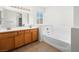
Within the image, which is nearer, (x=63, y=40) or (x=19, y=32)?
(x=63, y=40)

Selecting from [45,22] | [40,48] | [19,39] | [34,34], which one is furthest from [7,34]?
[45,22]

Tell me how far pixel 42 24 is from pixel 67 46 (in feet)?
2.04

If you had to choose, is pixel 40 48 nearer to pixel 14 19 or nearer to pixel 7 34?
pixel 14 19

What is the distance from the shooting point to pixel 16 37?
2.57 m

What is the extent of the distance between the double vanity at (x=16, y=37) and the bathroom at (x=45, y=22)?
0.15ft

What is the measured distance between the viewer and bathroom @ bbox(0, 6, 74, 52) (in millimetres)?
1897

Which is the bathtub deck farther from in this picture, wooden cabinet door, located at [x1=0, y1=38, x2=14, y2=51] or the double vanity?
wooden cabinet door, located at [x1=0, y1=38, x2=14, y2=51]

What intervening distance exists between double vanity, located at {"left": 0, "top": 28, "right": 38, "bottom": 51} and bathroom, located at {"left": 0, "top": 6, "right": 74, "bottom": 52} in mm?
46

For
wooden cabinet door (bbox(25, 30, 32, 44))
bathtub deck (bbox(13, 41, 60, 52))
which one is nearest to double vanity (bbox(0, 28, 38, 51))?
wooden cabinet door (bbox(25, 30, 32, 44))

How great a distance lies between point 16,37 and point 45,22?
0.89 metres
